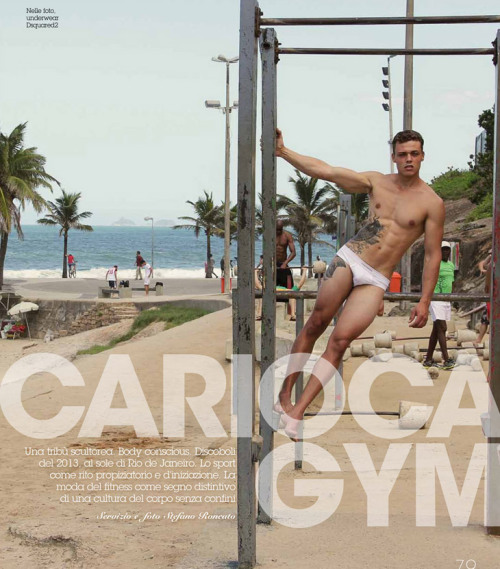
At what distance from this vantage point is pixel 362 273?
14.2 feet

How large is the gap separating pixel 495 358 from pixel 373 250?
90 cm

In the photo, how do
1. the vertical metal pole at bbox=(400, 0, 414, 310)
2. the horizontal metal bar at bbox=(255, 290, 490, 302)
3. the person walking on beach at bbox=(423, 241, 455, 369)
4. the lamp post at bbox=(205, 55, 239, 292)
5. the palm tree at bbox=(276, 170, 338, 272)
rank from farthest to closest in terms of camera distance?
the palm tree at bbox=(276, 170, 338, 272) < the lamp post at bbox=(205, 55, 239, 292) < the vertical metal pole at bbox=(400, 0, 414, 310) < the person walking on beach at bbox=(423, 241, 455, 369) < the horizontal metal bar at bbox=(255, 290, 490, 302)

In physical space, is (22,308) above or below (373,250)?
below

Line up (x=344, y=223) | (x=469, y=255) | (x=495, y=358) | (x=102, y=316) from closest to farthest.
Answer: (x=495, y=358) < (x=344, y=223) < (x=469, y=255) < (x=102, y=316)

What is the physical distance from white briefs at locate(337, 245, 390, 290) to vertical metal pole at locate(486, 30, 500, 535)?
1.96 feet

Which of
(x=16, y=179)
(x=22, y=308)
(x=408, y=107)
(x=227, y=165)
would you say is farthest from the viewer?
(x=16, y=179)

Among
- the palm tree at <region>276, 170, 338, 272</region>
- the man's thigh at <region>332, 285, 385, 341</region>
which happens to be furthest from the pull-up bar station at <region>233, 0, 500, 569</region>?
the palm tree at <region>276, 170, 338, 272</region>

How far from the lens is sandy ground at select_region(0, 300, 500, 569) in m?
4.59

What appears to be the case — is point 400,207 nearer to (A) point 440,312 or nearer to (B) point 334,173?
(B) point 334,173

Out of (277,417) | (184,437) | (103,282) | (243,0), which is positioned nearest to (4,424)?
(184,437)

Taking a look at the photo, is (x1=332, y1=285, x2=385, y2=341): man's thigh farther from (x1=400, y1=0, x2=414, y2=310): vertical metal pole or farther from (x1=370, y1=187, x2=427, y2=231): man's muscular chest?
(x1=400, y1=0, x2=414, y2=310): vertical metal pole

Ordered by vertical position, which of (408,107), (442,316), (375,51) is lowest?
(442,316)

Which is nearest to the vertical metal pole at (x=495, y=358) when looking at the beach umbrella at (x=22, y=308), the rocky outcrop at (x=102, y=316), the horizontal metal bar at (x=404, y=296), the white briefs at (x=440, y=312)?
the horizontal metal bar at (x=404, y=296)

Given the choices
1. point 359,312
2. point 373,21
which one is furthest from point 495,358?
point 373,21
